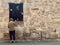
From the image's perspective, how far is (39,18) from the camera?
54.6 feet

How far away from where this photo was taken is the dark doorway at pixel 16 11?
16578mm

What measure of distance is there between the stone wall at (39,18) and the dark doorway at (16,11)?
21cm

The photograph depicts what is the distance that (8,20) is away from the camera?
16469 mm

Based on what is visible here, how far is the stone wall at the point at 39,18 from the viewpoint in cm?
1648

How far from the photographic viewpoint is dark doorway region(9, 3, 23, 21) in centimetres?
1658

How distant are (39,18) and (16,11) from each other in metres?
1.54

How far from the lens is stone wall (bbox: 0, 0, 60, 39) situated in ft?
54.1

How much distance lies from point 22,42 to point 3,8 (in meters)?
2.47

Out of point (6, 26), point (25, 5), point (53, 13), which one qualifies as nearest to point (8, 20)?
point (6, 26)

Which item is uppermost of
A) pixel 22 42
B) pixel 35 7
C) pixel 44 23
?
pixel 35 7

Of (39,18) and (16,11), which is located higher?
(16,11)

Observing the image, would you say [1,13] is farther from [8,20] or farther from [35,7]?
[35,7]

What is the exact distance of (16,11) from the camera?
1666 centimetres

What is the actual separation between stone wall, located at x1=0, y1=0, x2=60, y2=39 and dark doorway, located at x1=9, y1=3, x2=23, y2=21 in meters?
0.21
